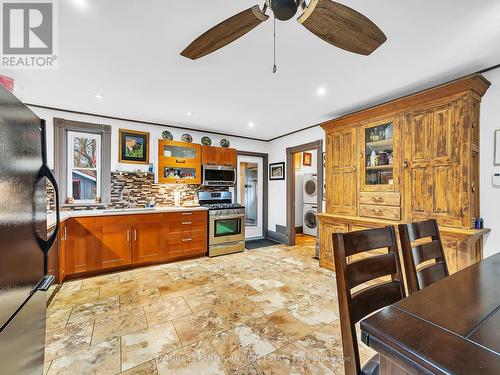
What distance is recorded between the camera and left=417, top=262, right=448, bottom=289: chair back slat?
1252mm

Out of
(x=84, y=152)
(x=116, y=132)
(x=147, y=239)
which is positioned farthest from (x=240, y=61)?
(x=84, y=152)

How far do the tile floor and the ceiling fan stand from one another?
7.22ft

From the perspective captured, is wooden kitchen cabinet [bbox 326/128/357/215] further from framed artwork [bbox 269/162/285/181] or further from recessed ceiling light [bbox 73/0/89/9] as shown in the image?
recessed ceiling light [bbox 73/0/89/9]

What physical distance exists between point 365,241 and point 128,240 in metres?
3.43

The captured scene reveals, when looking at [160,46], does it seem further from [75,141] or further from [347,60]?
[75,141]

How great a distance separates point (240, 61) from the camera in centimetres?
219

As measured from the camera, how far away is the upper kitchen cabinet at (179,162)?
419 cm

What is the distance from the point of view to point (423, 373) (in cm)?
58

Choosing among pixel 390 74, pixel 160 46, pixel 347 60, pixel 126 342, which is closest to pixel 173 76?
pixel 160 46

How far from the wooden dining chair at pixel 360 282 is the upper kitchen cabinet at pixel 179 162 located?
382 centimetres

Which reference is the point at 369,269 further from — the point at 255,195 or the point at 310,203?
the point at 310,203

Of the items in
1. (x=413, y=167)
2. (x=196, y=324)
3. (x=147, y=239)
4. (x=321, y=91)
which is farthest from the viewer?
(x=147, y=239)

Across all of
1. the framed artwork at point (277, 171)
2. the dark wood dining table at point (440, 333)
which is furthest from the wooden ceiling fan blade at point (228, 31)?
the framed artwork at point (277, 171)

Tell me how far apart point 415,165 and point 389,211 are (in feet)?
2.07
